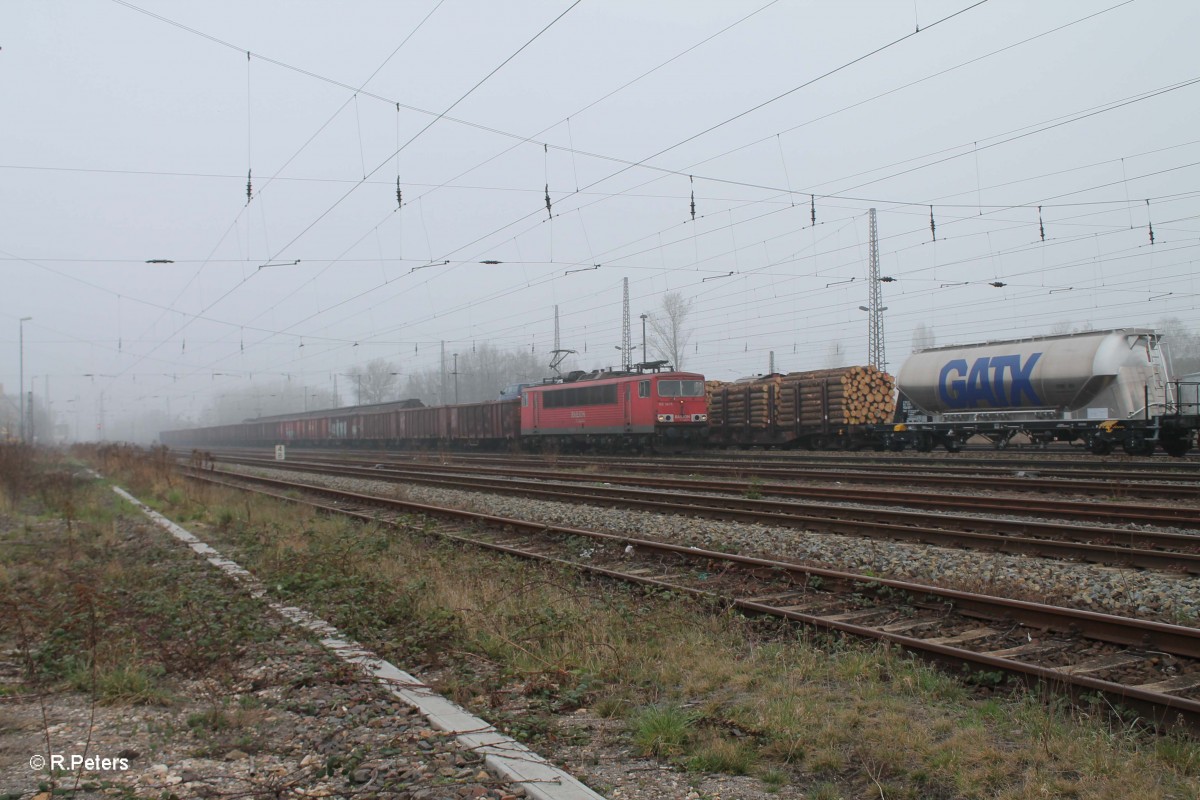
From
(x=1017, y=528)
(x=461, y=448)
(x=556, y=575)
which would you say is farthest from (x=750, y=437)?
(x=556, y=575)

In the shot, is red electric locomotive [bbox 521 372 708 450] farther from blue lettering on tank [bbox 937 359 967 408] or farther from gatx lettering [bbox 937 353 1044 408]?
gatx lettering [bbox 937 353 1044 408]

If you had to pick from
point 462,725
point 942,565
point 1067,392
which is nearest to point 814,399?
point 1067,392

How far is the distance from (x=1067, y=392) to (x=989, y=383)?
2.23 meters

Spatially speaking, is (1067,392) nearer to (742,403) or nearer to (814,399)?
(814,399)

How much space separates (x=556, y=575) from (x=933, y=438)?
21224 millimetres

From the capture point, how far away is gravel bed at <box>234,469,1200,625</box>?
7323 millimetres

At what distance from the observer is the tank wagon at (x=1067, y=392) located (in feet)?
71.8

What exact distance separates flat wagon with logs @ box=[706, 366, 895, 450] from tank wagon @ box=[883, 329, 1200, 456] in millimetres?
3473

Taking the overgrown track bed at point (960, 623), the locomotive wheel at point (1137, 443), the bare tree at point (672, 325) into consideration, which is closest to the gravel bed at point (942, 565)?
the overgrown track bed at point (960, 623)

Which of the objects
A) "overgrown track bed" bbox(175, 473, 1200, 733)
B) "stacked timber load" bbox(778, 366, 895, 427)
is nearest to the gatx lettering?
"stacked timber load" bbox(778, 366, 895, 427)

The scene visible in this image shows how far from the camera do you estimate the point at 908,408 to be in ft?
90.4

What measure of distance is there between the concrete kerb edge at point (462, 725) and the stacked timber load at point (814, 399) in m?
24.4

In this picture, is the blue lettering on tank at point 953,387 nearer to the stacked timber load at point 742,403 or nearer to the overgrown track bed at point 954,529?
the stacked timber load at point 742,403

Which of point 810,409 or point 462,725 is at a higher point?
point 810,409
